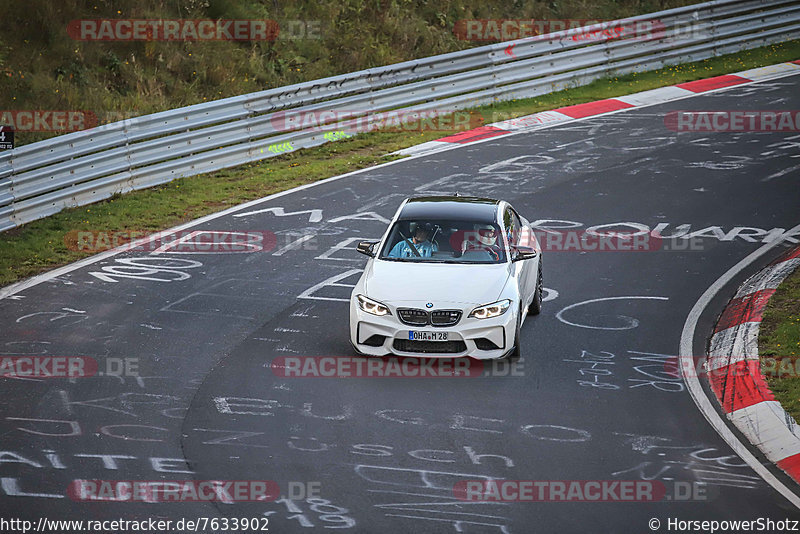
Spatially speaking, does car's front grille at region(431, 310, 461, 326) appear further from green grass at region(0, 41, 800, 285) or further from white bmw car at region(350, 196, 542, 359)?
green grass at region(0, 41, 800, 285)

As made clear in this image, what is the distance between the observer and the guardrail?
16984 mm

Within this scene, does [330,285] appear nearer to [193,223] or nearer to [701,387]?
[193,223]

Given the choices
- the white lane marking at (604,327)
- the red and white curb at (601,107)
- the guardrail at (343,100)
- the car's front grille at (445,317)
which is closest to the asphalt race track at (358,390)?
the white lane marking at (604,327)

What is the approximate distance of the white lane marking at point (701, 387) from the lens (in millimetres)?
8719

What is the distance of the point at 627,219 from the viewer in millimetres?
17109

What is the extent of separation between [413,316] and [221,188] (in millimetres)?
8466

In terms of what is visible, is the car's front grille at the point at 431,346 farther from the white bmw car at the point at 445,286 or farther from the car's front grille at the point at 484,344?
the car's front grille at the point at 484,344

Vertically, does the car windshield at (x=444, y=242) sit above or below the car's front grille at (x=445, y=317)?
above

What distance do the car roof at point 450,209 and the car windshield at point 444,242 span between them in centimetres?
9

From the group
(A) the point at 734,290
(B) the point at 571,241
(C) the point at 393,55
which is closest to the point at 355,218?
(B) the point at 571,241

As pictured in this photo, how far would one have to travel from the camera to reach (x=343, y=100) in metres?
21.5

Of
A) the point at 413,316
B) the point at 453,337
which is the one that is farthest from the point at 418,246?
the point at 453,337

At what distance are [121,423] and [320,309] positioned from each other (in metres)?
3.94

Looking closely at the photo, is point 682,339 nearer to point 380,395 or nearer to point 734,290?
point 734,290
